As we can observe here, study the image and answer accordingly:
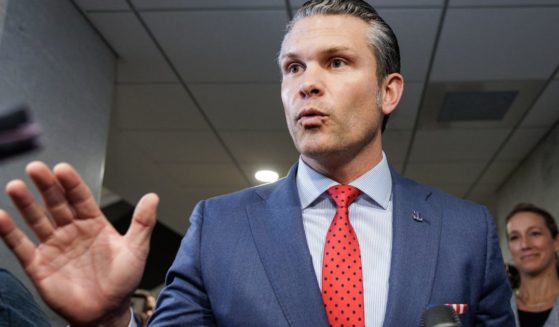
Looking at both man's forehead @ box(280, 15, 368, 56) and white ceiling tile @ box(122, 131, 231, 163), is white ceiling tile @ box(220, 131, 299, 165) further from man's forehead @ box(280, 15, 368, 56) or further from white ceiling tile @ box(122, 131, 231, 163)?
man's forehead @ box(280, 15, 368, 56)

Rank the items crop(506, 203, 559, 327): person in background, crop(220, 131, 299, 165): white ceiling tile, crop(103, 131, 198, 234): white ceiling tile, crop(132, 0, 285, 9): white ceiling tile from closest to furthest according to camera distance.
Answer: crop(506, 203, 559, 327): person in background, crop(132, 0, 285, 9): white ceiling tile, crop(220, 131, 299, 165): white ceiling tile, crop(103, 131, 198, 234): white ceiling tile

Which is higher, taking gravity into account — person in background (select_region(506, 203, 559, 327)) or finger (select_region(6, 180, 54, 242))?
person in background (select_region(506, 203, 559, 327))

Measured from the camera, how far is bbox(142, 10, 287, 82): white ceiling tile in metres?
2.99

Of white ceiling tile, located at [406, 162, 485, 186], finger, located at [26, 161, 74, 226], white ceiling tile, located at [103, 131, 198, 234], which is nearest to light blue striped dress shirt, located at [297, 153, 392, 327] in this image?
finger, located at [26, 161, 74, 226]

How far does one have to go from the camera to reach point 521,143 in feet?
14.8

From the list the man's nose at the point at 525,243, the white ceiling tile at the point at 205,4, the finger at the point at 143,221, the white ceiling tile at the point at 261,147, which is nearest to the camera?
the finger at the point at 143,221

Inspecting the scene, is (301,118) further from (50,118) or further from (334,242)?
(50,118)

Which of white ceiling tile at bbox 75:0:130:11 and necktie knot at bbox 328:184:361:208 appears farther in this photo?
white ceiling tile at bbox 75:0:130:11

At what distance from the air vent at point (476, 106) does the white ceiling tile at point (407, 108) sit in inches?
→ 6.7

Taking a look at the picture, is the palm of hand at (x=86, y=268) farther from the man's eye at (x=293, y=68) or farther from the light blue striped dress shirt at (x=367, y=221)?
the man's eye at (x=293, y=68)

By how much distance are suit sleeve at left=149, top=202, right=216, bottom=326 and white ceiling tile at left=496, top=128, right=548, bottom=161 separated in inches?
137

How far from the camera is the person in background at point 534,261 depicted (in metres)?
2.57

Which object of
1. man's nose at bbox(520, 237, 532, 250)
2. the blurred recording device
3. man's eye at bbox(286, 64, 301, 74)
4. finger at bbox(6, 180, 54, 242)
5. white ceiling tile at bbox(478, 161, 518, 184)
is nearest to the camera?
the blurred recording device

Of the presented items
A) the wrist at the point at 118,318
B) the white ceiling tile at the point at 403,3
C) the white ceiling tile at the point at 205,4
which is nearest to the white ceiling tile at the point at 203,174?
the white ceiling tile at the point at 205,4
